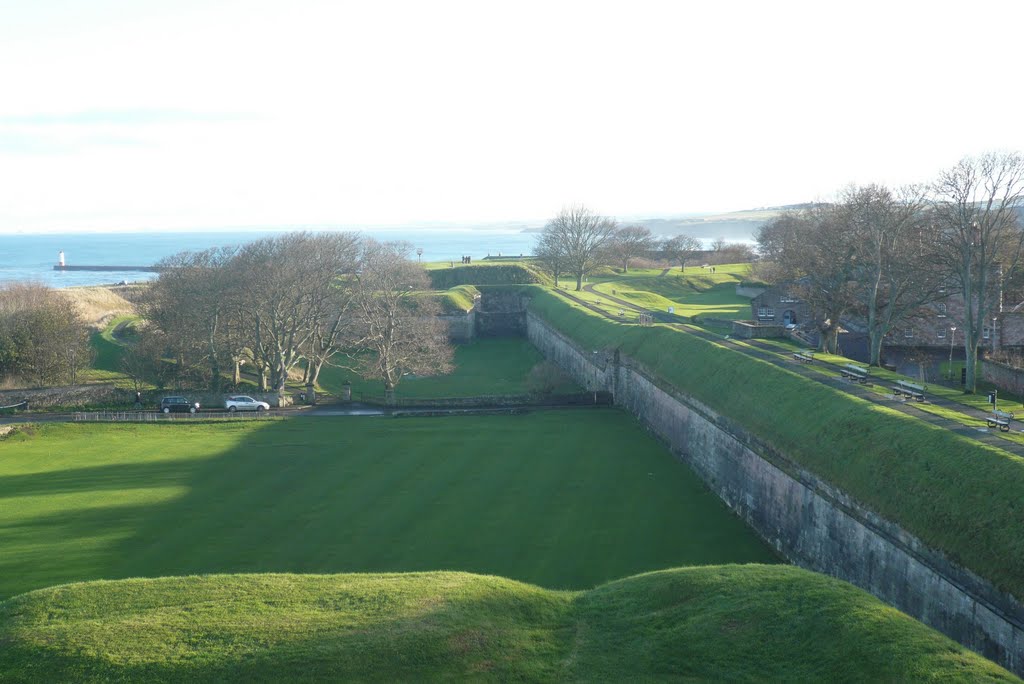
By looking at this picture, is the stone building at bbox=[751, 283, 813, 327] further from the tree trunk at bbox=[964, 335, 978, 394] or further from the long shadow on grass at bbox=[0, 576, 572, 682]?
the long shadow on grass at bbox=[0, 576, 572, 682]

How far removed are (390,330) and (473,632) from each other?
31.9m

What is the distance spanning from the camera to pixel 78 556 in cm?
2111

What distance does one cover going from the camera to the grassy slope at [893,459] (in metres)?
14.3

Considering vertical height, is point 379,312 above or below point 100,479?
above

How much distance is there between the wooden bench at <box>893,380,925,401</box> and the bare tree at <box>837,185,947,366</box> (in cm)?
1026

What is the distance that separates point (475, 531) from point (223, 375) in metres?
26.6

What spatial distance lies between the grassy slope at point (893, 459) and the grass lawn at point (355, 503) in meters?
3.14

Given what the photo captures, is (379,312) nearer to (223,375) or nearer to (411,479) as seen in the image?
(223,375)

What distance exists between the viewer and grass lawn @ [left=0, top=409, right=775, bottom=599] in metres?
21.0

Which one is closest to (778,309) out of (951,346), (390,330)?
(951,346)

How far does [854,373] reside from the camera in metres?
26.9

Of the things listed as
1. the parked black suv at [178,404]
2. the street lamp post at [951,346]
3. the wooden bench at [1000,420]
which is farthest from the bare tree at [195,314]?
the street lamp post at [951,346]

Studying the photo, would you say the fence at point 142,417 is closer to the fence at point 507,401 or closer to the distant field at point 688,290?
the fence at point 507,401

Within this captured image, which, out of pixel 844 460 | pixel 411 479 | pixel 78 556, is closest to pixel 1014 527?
pixel 844 460
